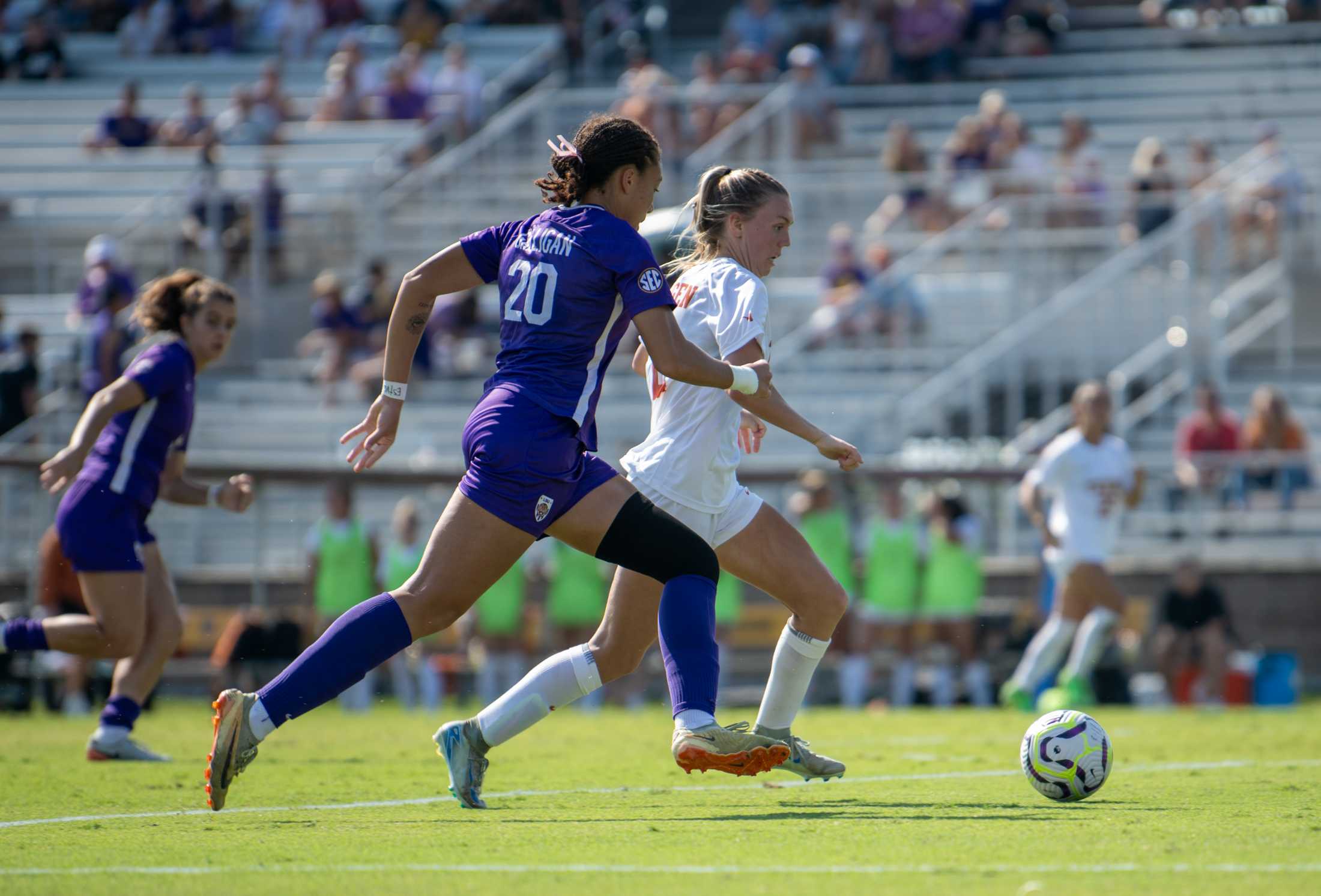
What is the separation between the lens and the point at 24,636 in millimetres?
8719

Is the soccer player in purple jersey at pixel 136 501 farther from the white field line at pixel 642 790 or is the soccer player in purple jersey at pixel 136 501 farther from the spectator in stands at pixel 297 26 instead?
the spectator in stands at pixel 297 26

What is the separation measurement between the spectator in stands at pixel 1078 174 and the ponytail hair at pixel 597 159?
43.5 feet

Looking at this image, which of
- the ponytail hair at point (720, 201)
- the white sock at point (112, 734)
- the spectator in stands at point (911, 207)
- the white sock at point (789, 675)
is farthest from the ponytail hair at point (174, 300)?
the spectator in stands at point (911, 207)

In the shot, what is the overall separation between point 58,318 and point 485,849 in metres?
17.2

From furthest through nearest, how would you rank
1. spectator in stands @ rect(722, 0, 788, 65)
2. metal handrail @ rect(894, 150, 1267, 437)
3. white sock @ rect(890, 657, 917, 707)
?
spectator in stands @ rect(722, 0, 788, 65)
metal handrail @ rect(894, 150, 1267, 437)
white sock @ rect(890, 657, 917, 707)

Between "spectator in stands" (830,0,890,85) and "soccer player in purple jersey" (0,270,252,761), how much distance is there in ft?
54.8

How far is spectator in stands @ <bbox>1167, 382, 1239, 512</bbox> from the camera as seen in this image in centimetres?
1634

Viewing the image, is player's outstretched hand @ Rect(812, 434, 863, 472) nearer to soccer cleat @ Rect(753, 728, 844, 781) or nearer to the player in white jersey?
soccer cleat @ Rect(753, 728, 844, 781)

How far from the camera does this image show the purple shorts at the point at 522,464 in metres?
5.91

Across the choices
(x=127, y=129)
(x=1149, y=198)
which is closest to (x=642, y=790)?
(x=1149, y=198)

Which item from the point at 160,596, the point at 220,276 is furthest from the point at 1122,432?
the point at 160,596

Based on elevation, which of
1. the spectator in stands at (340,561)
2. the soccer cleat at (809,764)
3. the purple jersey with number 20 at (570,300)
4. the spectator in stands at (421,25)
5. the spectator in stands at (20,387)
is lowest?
the soccer cleat at (809,764)

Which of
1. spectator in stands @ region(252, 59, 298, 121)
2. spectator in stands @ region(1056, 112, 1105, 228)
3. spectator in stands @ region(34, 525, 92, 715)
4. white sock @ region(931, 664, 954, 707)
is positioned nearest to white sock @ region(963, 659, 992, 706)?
white sock @ region(931, 664, 954, 707)

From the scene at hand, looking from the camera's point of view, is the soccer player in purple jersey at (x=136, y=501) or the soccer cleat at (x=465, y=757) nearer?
the soccer cleat at (x=465, y=757)
